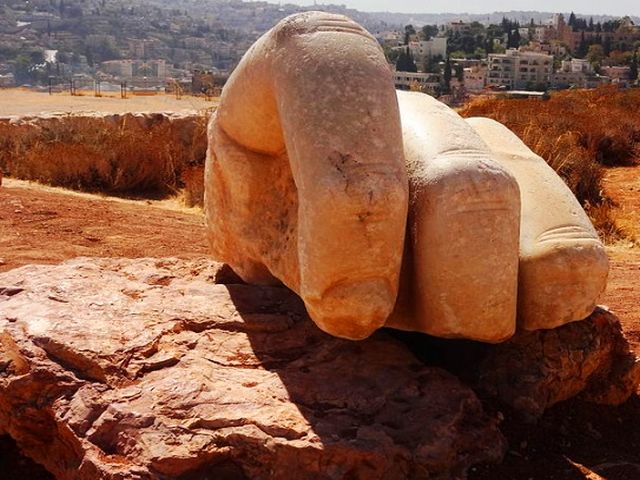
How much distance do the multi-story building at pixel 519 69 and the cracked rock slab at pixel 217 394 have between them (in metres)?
49.3

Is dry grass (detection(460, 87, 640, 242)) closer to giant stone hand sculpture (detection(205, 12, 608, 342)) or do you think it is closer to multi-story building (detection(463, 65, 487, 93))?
giant stone hand sculpture (detection(205, 12, 608, 342))

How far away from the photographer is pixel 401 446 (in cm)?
268

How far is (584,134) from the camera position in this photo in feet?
45.0

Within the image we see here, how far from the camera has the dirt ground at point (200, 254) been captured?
3.00m

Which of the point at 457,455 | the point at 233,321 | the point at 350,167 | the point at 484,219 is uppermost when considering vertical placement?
the point at 350,167

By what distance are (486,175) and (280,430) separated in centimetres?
107

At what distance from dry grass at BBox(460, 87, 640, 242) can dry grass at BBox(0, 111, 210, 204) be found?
463 cm

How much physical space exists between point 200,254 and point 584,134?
348 inches

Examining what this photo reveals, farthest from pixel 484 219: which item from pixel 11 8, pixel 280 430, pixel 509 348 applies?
pixel 11 8

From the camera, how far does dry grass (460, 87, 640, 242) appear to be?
10.6 m

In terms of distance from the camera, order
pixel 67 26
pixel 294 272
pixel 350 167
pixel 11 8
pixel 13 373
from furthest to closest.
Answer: pixel 11 8
pixel 67 26
pixel 294 272
pixel 13 373
pixel 350 167

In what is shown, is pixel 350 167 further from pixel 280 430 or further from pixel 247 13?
pixel 247 13

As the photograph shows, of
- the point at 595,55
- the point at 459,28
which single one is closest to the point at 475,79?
the point at 595,55

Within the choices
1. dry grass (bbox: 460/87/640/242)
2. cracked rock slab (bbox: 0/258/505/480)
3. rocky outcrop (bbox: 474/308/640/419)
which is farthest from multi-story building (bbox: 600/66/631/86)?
cracked rock slab (bbox: 0/258/505/480)
